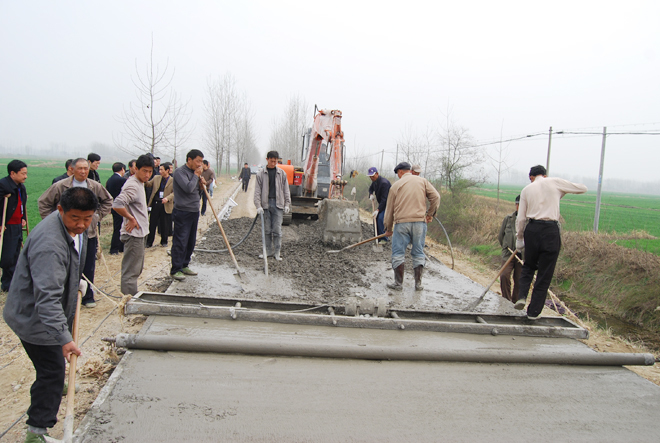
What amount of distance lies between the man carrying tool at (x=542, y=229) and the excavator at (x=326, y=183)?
185 inches

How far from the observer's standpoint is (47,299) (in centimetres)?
231

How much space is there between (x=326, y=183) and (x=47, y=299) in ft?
32.7

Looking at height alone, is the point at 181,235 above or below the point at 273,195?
below

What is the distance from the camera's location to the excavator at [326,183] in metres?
9.06

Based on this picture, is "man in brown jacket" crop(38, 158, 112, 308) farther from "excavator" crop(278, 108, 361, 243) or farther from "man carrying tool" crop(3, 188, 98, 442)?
"excavator" crop(278, 108, 361, 243)

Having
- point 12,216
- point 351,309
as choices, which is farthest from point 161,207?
point 351,309

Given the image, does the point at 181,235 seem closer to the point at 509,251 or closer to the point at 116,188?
the point at 116,188

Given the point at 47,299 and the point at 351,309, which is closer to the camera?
the point at 47,299

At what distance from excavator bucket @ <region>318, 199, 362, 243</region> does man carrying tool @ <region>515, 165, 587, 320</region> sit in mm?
4639

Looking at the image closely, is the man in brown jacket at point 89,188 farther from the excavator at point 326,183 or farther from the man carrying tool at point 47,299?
the excavator at point 326,183

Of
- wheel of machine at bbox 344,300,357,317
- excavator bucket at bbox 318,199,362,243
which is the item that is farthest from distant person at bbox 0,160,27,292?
excavator bucket at bbox 318,199,362,243

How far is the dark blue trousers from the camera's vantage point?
5523 mm

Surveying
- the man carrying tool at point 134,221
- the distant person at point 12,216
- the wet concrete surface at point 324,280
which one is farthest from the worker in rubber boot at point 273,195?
the distant person at point 12,216

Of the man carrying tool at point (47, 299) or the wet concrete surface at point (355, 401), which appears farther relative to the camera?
the wet concrete surface at point (355, 401)
